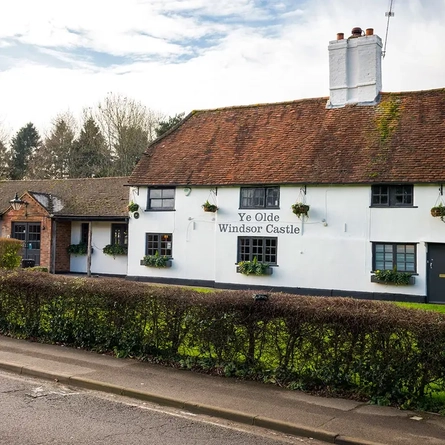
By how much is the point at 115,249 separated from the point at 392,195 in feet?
46.3

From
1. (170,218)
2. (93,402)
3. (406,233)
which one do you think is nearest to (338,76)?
(406,233)

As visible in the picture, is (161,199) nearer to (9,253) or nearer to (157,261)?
(157,261)

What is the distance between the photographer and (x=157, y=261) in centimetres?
2689

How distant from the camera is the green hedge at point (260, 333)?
7.93 m

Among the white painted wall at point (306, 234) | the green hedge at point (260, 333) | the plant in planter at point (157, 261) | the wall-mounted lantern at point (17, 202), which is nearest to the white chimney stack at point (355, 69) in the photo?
the white painted wall at point (306, 234)

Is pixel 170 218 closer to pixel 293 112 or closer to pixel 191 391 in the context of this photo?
pixel 293 112

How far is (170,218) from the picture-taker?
88.8 feet

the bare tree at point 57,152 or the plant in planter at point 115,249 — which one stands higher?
the bare tree at point 57,152

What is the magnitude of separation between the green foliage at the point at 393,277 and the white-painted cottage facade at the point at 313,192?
0.27 metres

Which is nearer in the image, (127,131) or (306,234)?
(306,234)

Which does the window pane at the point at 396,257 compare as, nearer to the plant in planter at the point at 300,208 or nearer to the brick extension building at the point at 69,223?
the plant in planter at the point at 300,208

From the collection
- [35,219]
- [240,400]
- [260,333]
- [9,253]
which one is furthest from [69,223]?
[240,400]

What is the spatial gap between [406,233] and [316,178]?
13.6 ft

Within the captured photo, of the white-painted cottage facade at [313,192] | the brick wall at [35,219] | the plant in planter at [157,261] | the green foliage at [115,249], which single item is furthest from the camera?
the brick wall at [35,219]
